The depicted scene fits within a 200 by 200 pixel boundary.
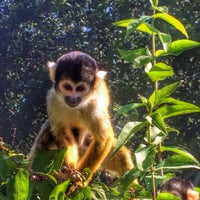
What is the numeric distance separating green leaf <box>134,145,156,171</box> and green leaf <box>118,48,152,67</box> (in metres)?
0.27

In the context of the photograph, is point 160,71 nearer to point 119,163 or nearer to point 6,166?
point 6,166

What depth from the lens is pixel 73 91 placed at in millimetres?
3123

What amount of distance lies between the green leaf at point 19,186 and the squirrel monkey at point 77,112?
145 cm

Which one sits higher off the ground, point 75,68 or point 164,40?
point 164,40

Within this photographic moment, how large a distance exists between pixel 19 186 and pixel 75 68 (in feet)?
5.24

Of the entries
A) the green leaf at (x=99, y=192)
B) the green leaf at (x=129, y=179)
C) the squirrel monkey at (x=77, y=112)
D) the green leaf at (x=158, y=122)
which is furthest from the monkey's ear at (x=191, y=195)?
the green leaf at (x=158, y=122)

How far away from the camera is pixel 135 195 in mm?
1745

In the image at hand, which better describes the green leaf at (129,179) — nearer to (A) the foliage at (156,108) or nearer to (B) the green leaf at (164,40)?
(A) the foliage at (156,108)

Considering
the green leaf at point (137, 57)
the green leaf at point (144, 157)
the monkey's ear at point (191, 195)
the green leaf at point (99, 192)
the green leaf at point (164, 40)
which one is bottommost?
the monkey's ear at point (191, 195)

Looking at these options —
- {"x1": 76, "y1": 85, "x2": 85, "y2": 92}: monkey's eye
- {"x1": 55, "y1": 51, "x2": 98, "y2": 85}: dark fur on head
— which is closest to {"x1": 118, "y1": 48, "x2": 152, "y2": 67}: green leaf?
{"x1": 55, "y1": 51, "x2": 98, "y2": 85}: dark fur on head

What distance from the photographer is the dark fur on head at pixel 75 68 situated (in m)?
3.06

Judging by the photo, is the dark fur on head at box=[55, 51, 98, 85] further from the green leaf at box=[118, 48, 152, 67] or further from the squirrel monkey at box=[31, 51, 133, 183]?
the green leaf at box=[118, 48, 152, 67]

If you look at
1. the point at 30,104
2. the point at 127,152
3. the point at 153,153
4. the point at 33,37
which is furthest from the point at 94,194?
the point at 33,37

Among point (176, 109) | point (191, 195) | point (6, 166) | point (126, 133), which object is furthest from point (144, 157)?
point (191, 195)
